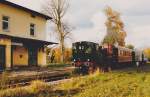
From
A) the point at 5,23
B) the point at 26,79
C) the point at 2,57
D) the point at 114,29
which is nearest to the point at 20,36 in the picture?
the point at 5,23

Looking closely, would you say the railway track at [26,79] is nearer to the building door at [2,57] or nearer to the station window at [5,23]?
the building door at [2,57]

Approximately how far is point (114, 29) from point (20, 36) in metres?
40.3

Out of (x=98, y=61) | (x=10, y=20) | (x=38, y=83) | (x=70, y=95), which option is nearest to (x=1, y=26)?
(x=10, y=20)

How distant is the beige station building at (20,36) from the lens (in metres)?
29.2

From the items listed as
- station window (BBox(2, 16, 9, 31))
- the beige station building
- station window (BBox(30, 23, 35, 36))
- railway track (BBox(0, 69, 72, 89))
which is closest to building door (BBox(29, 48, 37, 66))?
the beige station building

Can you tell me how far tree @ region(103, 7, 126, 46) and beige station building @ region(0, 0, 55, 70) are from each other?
33640mm

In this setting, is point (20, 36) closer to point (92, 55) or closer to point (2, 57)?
point (2, 57)

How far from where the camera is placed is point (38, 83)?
14.7 m

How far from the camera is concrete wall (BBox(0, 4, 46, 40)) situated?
30.7 m

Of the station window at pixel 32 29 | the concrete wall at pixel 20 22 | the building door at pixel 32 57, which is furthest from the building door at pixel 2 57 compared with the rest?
the station window at pixel 32 29

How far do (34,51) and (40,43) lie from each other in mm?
1104

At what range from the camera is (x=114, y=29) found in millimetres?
70500

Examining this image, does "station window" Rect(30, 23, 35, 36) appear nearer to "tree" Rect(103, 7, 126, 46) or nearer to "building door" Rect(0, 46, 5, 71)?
"building door" Rect(0, 46, 5, 71)

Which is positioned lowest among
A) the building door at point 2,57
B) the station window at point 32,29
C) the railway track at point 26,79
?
the railway track at point 26,79
